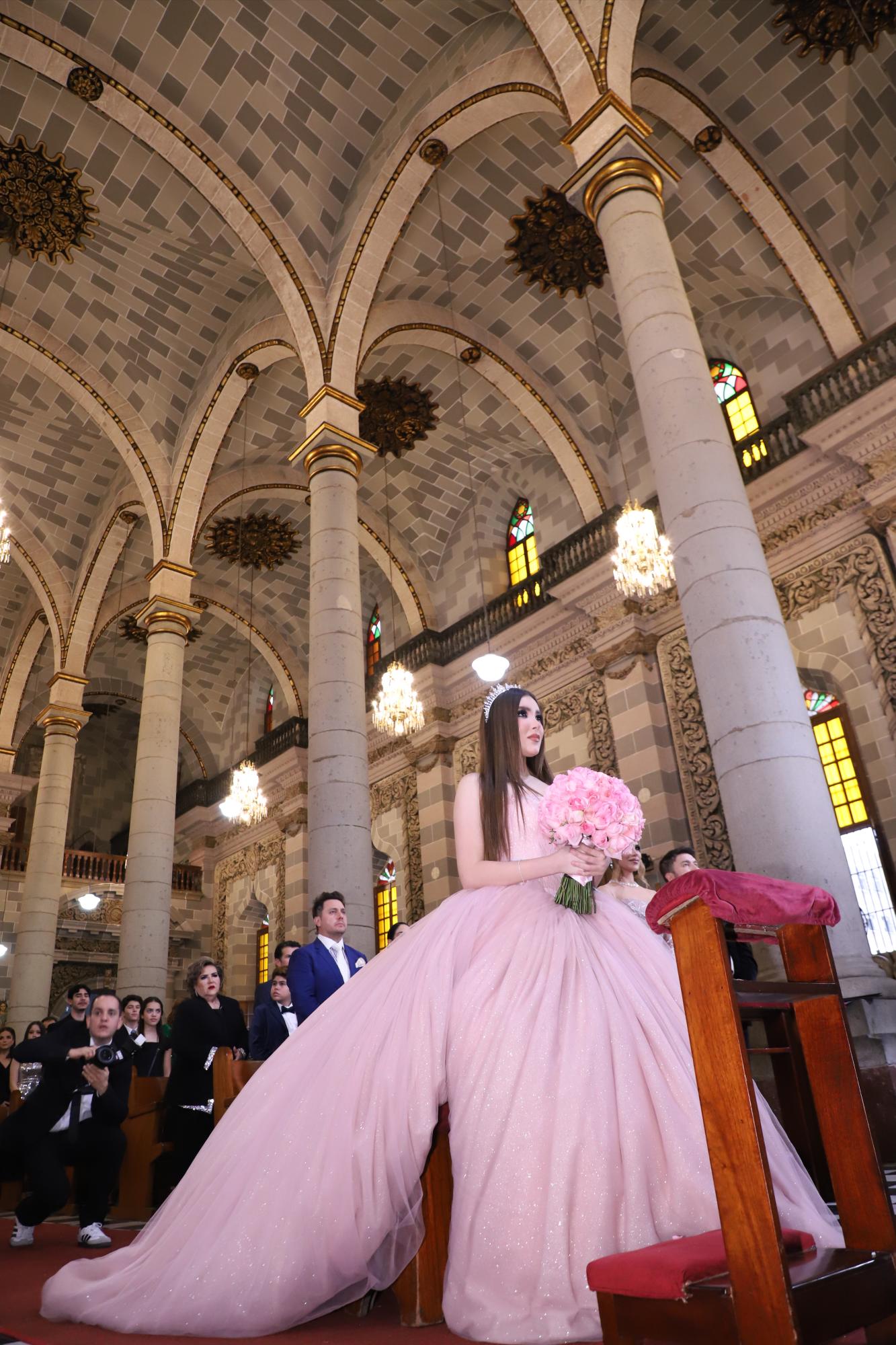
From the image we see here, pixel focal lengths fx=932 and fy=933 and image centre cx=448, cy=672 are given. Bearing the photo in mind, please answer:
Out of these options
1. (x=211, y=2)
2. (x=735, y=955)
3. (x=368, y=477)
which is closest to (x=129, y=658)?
(x=368, y=477)

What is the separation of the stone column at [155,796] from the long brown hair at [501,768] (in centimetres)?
939

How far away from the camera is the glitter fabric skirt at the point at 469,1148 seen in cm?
209

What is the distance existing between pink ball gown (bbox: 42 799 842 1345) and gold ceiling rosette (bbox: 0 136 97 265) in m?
11.7

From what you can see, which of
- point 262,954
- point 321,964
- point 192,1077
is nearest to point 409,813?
point 262,954

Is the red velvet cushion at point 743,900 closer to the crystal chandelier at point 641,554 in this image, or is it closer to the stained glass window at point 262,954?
the crystal chandelier at point 641,554

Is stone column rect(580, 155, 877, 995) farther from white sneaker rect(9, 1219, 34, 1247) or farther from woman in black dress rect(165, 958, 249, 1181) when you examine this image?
white sneaker rect(9, 1219, 34, 1247)

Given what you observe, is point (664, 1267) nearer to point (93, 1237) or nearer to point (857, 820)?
point (93, 1237)

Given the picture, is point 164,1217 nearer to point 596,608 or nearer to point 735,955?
point 735,955

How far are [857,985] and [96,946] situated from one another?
60.2ft

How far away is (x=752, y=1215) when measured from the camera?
5.29 feet

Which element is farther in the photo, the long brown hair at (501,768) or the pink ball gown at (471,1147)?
the long brown hair at (501,768)

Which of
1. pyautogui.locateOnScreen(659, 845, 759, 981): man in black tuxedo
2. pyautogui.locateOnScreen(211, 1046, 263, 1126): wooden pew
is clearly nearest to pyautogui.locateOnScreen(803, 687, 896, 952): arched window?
pyautogui.locateOnScreen(659, 845, 759, 981): man in black tuxedo

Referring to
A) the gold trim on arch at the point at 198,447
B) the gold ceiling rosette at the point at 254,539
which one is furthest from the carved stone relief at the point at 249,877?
the gold trim on arch at the point at 198,447

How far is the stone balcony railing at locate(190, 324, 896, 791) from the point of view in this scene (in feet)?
35.3
